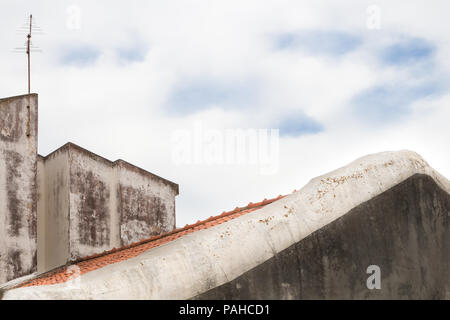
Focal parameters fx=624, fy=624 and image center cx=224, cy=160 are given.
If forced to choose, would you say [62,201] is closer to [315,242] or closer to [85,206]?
[85,206]

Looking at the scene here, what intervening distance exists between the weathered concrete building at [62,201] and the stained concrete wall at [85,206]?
0.02 m

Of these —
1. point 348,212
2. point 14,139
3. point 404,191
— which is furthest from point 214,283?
point 14,139

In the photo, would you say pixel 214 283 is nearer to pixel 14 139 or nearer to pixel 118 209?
pixel 14 139

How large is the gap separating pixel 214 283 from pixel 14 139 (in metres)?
10.2

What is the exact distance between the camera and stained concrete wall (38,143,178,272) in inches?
632

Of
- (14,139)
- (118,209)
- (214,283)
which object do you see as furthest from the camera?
(118,209)

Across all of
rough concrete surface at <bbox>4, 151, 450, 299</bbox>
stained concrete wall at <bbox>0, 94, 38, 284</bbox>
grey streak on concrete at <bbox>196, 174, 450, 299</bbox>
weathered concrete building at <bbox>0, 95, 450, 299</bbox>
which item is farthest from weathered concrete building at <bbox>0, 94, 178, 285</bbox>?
grey streak on concrete at <bbox>196, 174, 450, 299</bbox>

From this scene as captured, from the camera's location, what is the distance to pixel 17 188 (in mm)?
14070

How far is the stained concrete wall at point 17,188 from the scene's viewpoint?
44.7 feet
